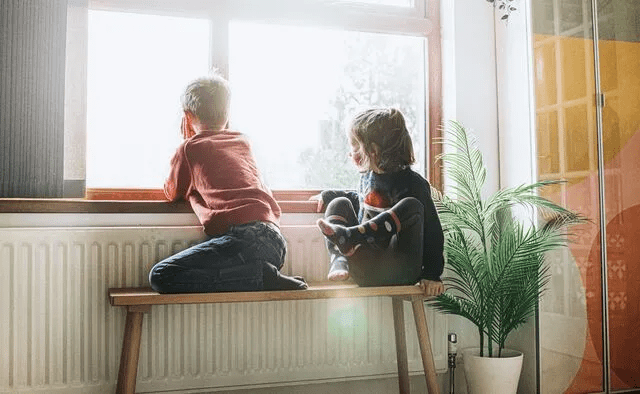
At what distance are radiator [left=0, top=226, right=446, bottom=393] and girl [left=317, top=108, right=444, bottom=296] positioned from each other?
0.27 meters

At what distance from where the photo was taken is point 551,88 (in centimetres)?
295

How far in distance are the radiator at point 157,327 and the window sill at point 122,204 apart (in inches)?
4.8

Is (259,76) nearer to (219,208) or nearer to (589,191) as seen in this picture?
(219,208)

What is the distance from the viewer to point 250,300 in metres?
2.35

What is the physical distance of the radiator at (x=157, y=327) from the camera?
97.0 inches

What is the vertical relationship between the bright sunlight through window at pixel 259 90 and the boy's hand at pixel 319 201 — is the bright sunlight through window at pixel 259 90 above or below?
above

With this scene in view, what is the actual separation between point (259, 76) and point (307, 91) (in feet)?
0.74

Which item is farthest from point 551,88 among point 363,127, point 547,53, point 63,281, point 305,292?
point 63,281

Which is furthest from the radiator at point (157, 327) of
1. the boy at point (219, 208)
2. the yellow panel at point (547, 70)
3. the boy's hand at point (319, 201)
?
the yellow panel at point (547, 70)

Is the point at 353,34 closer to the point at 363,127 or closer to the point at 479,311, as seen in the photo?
the point at 363,127

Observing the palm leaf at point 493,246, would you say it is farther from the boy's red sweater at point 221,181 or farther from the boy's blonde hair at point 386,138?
the boy's red sweater at point 221,181

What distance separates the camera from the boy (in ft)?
7.63

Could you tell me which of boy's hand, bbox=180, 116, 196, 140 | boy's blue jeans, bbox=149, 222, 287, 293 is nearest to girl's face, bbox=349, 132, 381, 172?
boy's blue jeans, bbox=149, 222, 287, 293

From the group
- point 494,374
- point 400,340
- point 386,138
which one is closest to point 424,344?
point 400,340
